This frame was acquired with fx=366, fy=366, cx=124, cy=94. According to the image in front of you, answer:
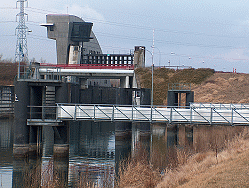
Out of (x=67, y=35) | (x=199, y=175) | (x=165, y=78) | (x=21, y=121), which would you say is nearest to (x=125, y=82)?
(x=165, y=78)

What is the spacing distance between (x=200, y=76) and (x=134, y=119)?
173 feet

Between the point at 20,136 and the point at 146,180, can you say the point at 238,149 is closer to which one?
the point at 146,180

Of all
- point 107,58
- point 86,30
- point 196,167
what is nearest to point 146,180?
point 196,167

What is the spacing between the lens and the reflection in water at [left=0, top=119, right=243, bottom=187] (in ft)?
80.4

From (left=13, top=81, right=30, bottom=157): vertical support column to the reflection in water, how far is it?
96 centimetres

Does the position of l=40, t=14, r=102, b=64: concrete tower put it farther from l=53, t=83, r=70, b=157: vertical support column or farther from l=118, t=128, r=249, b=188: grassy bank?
l=118, t=128, r=249, b=188: grassy bank

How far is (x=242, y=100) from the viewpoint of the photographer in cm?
6738

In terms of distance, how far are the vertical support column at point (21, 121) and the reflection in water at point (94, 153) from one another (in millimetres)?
957

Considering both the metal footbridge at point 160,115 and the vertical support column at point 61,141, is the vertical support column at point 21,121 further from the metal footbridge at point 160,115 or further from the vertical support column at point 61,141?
the metal footbridge at point 160,115

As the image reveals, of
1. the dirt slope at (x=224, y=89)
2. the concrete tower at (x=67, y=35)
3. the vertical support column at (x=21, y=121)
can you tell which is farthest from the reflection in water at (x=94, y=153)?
the concrete tower at (x=67, y=35)

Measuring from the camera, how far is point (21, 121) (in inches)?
1203

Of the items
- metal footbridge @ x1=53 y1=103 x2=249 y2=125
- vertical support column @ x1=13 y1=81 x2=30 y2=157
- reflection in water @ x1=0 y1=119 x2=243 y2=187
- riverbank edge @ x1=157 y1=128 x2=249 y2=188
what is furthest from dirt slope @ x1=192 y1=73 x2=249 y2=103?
riverbank edge @ x1=157 y1=128 x2=249 y2=188

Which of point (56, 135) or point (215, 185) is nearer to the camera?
point (215, 185)

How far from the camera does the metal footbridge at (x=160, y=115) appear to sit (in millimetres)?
28188
